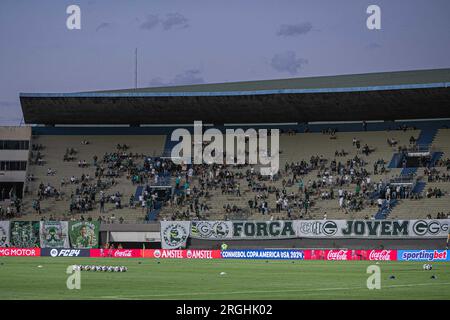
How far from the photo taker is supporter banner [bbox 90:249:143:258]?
6138 cm

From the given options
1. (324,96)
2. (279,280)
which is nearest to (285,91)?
(324,96)

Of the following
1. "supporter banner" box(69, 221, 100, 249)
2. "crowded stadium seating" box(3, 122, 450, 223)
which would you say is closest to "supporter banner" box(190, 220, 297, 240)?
"crowded stadium seating" box(3, 122, 450, 223)

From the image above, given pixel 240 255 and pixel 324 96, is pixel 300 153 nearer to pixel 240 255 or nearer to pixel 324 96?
pixel 324 96

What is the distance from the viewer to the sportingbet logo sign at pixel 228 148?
76.8 m

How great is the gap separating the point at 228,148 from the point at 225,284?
47162 mm

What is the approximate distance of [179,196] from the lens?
7212 centimetres

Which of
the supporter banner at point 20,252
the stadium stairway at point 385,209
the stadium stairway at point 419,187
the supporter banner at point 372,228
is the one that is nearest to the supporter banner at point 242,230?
the supporter banner at point 372,228

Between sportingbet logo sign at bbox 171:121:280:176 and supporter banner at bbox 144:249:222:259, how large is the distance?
15146mm

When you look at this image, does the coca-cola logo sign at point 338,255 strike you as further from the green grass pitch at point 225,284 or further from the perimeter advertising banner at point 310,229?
the green grass pitch at point 225,284

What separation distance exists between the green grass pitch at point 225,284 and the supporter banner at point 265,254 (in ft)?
47.6

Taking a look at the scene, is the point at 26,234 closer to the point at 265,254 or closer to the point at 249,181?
the point at 249,181

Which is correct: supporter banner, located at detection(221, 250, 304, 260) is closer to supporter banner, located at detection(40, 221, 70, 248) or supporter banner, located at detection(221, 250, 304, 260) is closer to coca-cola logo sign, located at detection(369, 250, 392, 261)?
coca-cola logo sign, located at detection(369, 250, 392, 261)

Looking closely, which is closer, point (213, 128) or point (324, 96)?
point (324, 96)
